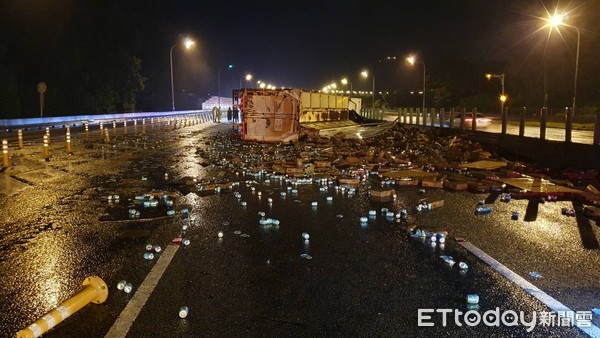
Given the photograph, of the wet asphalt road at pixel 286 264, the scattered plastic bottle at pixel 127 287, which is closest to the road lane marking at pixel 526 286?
the wet asphalt road at pixel 286 264

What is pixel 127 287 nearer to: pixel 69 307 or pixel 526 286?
pixel 69 307

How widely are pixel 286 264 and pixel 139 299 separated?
1.73m

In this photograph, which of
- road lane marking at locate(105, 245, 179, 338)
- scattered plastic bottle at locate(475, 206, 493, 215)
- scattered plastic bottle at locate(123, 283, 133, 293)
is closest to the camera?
road lane marking at locate(105, 245, 179, 338)

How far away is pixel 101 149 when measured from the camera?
71.7 feet

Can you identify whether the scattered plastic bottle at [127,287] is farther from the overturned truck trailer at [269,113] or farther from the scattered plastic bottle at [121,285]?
the overturned truck trailer at [269,113]

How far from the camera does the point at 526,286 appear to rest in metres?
5.07

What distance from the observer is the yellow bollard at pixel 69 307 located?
3.88 metres

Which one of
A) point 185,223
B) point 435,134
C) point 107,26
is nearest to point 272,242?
point 185,223

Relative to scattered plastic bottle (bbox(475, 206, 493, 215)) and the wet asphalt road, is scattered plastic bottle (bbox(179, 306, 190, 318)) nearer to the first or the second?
the wet asphalt road

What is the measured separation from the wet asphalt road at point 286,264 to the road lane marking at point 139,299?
7cm

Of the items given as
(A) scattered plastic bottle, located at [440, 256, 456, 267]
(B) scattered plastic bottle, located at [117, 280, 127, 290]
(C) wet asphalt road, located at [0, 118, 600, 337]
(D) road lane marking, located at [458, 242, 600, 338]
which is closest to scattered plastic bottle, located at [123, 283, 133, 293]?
(B) scattered plastic bottle, located at [117, 280, 127, 290]

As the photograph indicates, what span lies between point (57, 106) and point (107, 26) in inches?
549

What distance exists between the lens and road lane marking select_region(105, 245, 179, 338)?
13.5 feet

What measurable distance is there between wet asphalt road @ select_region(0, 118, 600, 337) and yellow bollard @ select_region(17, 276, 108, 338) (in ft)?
0.30
